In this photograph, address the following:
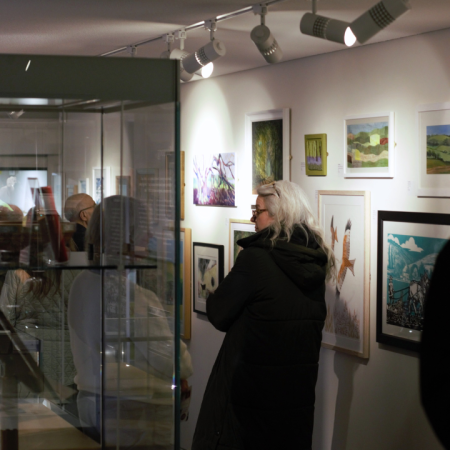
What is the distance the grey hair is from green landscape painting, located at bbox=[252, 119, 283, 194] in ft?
3.69

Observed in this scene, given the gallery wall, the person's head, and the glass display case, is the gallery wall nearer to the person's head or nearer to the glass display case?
the glass display case

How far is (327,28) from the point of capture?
8.25ft

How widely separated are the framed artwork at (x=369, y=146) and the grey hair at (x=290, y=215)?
0.73 m

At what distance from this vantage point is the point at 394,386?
10.8 feet

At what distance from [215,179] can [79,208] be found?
3.50 metres

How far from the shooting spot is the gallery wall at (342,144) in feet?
10.3

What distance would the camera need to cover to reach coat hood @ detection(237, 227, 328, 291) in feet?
8.29

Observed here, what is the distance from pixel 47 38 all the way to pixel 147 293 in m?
2.66

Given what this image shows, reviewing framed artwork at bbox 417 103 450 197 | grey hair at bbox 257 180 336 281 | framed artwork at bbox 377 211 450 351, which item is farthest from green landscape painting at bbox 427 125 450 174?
grey hair at bbox 257 180 336 281

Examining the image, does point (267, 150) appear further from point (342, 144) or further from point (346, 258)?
point (346, 258)

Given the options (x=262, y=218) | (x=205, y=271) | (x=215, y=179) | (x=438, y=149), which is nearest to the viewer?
(x=262, y=218)

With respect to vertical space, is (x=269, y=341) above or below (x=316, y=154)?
below

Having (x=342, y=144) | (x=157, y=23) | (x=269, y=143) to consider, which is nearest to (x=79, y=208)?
(x=157, y=23)

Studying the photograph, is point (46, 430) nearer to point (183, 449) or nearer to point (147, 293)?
point (147, 293)
